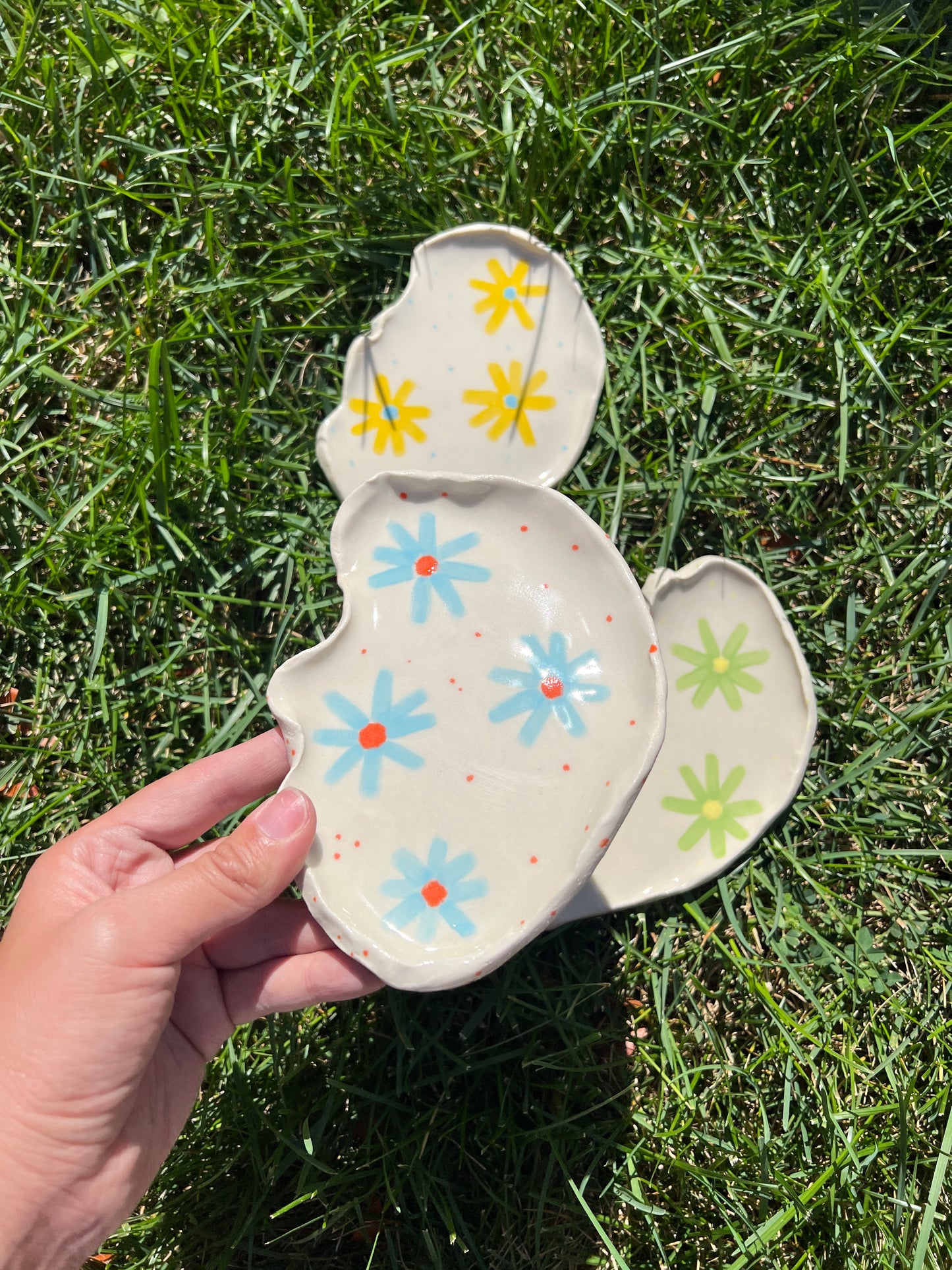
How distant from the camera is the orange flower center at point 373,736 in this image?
1.33m

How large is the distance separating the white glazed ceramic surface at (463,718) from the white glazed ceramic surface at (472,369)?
0.77 ft

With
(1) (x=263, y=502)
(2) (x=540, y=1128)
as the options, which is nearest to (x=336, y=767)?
(1) (x=263, y=502)

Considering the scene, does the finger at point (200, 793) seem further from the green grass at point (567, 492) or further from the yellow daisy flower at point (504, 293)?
the yellow daisy flower at point (504, 293)

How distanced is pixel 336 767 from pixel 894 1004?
3.29ft

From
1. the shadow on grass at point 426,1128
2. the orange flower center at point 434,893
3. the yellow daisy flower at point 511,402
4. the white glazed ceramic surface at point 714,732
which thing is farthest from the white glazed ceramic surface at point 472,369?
the shadow on grass at point 426,1128

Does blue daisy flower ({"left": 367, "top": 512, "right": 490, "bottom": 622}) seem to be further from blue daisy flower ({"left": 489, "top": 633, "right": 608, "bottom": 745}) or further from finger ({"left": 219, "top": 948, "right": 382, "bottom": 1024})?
finger ({"left": 219, "top": 948, "right": 382, "bottom": 1024})

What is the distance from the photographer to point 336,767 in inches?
52.0

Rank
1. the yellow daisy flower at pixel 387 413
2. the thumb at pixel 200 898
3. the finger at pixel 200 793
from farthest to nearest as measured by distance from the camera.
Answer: the yellow daisy flower at pixel 387 413
the finger at pixel 200 793
the thumb at pixel 200 898

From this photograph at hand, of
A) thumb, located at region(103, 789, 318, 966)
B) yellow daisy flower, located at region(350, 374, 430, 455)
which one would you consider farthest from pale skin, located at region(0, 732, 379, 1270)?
yellow daisy flower, located at region(350, 374, 430, 455)

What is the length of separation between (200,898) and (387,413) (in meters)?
0.87

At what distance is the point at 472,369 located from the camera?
161cm

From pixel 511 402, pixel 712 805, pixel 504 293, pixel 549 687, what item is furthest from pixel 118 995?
pixel 504 293

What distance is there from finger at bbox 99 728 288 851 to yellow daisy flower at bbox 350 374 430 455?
552 mm

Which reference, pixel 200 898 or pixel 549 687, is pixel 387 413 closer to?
pixel 549 687
